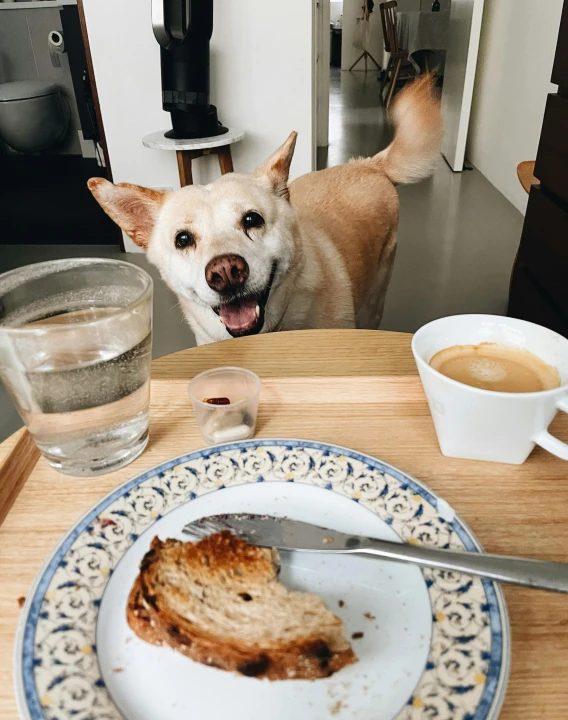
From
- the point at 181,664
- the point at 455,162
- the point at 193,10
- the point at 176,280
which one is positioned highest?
the point at 193,10

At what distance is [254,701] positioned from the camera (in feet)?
0.94

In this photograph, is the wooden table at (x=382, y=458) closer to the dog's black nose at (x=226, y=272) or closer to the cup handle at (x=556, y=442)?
the cup handle at (x=556, y=442)

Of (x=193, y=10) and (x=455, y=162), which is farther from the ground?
(x=193, y=10)

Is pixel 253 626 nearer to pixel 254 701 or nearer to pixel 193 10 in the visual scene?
pixel 254 701

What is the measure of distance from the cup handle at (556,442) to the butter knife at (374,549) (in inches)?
3.8

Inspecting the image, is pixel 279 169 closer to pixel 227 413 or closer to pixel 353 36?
pixel 227 413

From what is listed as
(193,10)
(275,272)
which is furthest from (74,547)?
(193,10)

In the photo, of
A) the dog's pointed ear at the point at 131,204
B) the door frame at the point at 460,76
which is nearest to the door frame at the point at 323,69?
the door frame at the point at 460,76

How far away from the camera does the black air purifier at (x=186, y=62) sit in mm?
1710

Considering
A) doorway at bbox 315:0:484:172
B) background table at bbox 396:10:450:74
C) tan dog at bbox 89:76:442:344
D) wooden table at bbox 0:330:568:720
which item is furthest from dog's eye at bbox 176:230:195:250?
background table at bbox 396:10:450:74

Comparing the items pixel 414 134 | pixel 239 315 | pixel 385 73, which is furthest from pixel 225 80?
pixel 385 73

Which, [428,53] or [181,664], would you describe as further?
[428,53]

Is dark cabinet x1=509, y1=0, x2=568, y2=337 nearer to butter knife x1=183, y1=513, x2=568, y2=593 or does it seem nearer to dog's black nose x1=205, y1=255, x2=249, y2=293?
dog's black nose x1=205, y1=255, x2=249, y2=293

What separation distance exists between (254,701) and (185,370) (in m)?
0.40
